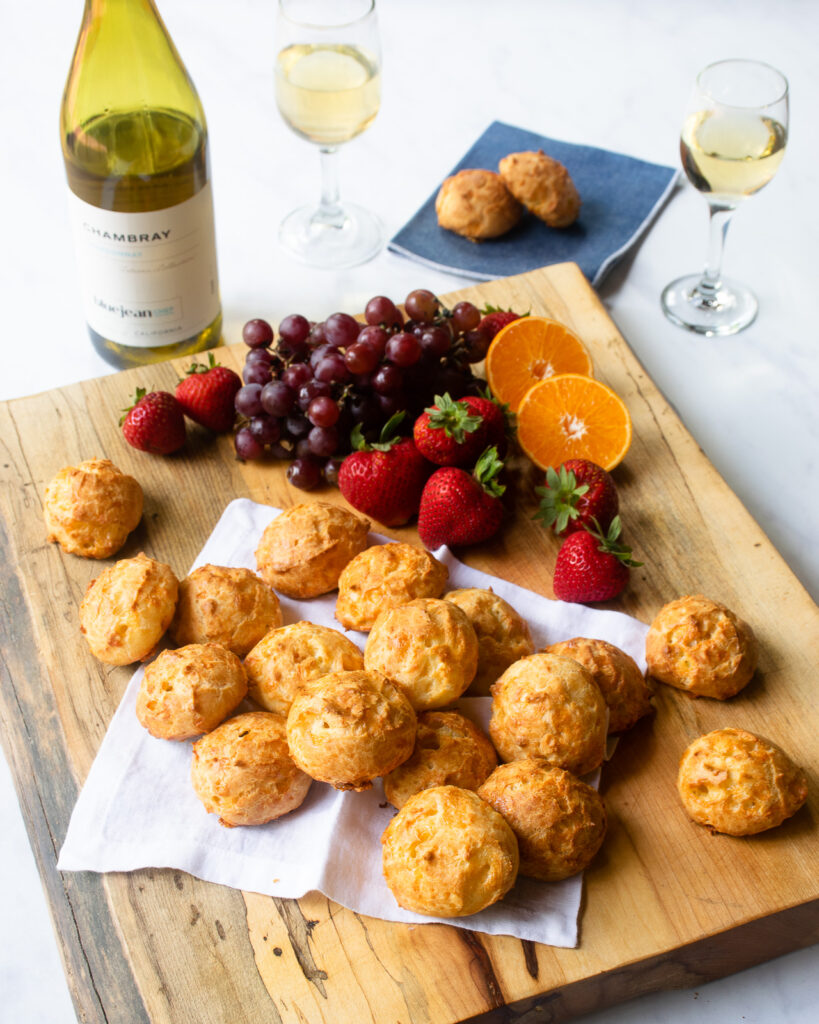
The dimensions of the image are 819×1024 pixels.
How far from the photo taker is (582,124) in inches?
146

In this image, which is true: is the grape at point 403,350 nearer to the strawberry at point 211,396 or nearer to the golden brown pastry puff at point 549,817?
the strawberry at point 211,396

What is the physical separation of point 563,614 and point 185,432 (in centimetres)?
95

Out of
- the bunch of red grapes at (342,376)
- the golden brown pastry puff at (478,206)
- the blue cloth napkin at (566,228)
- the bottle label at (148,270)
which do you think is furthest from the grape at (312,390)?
the golden brown pastry puff at (478,206)

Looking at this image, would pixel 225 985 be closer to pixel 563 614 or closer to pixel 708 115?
pixel 563 614

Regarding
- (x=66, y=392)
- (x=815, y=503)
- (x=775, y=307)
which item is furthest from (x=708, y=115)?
(x=66, y=392)

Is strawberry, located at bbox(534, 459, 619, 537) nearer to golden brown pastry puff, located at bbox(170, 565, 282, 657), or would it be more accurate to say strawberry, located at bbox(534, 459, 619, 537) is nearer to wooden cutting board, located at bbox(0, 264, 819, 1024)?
wooden cutting board, located at bbox(0, 264, 819, 1024)

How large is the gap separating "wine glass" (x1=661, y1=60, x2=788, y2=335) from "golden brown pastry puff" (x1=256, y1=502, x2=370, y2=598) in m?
1.32

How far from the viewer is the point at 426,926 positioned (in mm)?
1650

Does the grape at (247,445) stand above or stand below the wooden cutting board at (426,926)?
above

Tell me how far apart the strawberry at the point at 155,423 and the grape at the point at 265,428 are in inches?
6.8

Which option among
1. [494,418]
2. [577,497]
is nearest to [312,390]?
[494,418]

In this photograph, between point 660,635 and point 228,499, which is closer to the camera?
point 660,635

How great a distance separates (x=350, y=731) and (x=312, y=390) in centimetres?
85

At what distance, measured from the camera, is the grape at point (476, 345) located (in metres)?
2.39
